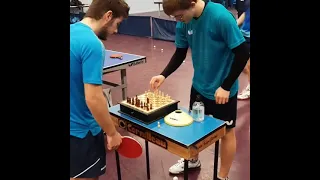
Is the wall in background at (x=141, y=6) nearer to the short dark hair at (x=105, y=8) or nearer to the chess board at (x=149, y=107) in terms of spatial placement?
the chess board at (x=149, y=107)

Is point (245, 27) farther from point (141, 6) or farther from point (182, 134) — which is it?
point (141, 6)

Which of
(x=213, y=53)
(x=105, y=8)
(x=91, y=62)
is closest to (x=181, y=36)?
(x=213, y=53)

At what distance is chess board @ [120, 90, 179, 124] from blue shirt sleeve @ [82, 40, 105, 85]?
0.50 m

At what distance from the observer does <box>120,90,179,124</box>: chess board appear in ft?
5.93

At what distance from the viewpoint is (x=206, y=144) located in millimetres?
1664

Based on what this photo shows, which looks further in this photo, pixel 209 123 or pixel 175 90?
pixel 175 90

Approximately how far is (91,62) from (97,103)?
0.20 metres

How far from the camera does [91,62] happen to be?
1.37 meters

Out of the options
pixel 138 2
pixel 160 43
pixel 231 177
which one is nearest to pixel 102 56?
pixel 231 177

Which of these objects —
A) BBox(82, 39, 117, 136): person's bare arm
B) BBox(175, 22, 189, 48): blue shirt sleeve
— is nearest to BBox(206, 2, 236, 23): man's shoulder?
BBox(175, 22, 189, 48): blue shirt sleeve

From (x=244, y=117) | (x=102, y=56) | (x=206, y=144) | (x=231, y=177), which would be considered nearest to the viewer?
(x=102, y=56)
